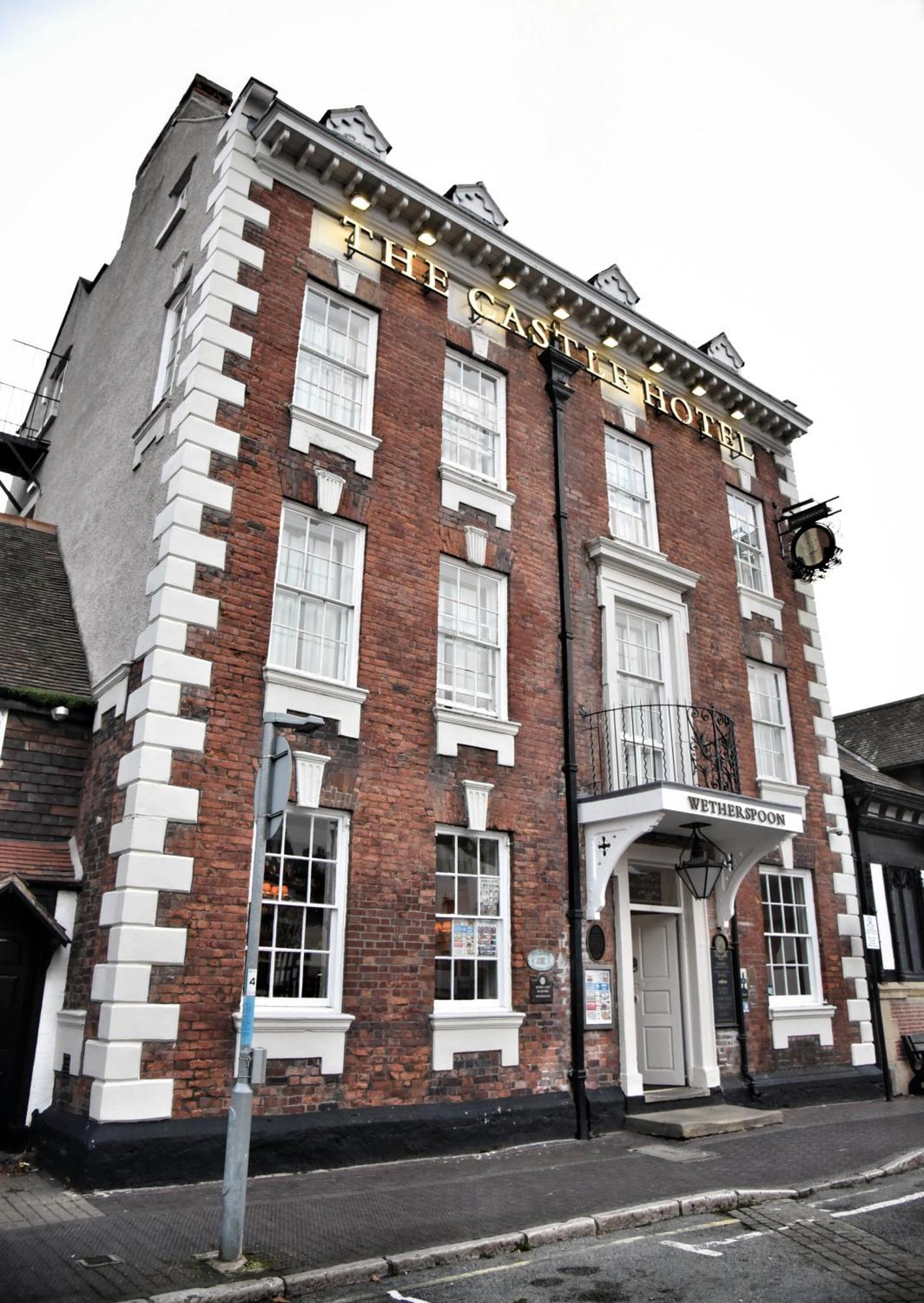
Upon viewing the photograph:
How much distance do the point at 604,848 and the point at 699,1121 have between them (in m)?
3.38

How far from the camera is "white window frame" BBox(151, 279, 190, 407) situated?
12156mm

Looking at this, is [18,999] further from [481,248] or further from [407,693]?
[481,248]

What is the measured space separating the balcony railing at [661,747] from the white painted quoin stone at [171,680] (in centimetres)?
577

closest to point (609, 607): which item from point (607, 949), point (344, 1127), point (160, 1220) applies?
point (607, 949)

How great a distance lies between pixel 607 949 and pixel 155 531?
25.3 feet

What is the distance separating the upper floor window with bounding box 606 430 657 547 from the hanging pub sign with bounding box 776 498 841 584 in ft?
12.5

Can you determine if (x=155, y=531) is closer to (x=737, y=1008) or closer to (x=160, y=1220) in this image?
(x=160, y=1220)

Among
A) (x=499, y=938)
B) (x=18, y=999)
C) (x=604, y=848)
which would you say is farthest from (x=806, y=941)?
(x=18, y=999)

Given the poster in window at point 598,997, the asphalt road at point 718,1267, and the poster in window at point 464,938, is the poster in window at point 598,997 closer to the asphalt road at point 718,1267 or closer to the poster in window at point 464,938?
the poster in window at point 464,938

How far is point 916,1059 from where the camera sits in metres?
16.3

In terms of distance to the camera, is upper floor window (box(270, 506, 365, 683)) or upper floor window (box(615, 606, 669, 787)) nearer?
upper floor window (box(270, 506, 365, 683))

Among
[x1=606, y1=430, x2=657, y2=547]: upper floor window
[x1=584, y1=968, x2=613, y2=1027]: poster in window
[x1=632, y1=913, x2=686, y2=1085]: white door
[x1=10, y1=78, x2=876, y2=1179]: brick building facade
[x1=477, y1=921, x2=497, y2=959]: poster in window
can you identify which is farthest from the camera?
[x1=606, y1=430, x2=657, y2=547]: upper floor window

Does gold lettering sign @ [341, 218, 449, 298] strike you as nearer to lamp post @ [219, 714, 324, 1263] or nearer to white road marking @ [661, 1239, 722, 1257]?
lamp post @ [219, 714, 324, 1263]

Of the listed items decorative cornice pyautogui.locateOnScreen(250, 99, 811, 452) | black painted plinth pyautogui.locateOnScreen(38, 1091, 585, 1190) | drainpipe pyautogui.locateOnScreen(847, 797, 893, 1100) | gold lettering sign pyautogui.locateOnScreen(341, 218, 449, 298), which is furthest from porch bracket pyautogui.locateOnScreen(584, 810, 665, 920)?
decorative cornice pyautogui.locateOnScreen(250, 99, 811, 452)
